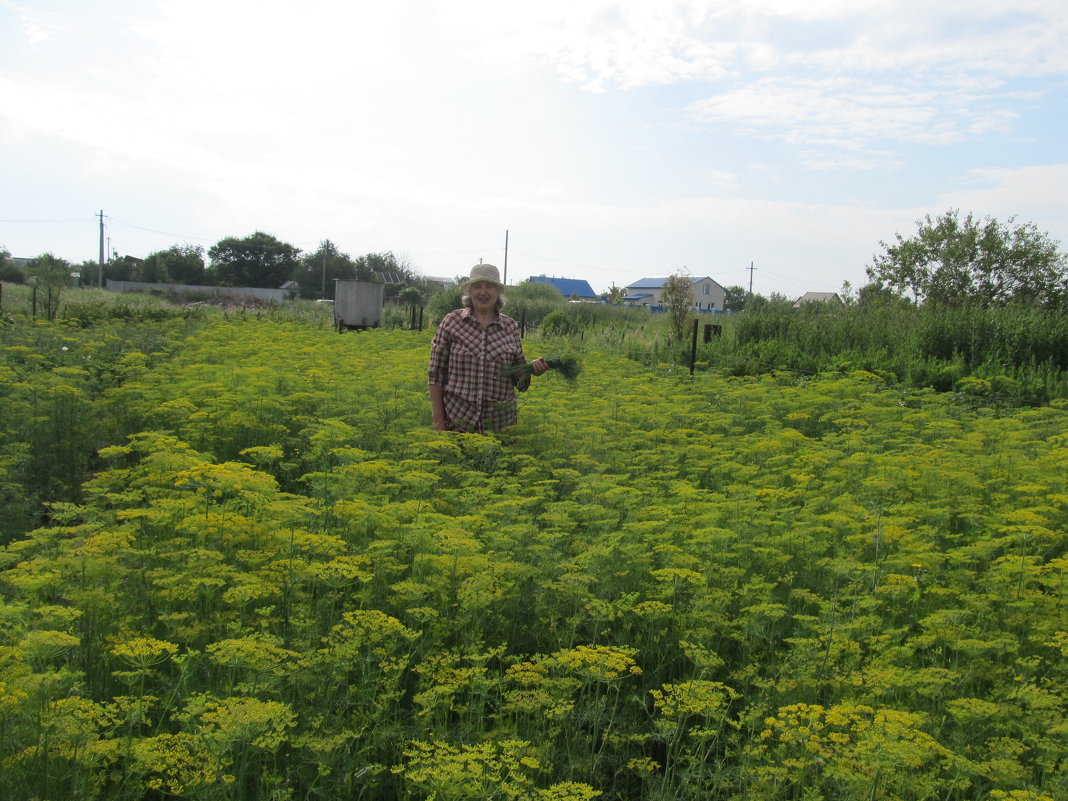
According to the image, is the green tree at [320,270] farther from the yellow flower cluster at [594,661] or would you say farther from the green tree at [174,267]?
the yellow flower cluster at [594,661]

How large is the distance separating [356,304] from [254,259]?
233ft

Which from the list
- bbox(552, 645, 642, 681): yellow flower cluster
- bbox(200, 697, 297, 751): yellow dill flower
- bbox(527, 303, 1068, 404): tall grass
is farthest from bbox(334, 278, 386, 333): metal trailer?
bbox(200, 697, 297, 751): yellow dill flower

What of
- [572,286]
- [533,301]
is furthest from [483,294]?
[572,286]

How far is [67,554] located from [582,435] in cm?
442

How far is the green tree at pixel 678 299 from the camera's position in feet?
68.2

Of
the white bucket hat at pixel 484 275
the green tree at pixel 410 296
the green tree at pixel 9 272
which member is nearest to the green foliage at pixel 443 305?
the green tree at pixel 410 296

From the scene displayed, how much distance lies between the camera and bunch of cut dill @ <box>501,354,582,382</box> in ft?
21.8

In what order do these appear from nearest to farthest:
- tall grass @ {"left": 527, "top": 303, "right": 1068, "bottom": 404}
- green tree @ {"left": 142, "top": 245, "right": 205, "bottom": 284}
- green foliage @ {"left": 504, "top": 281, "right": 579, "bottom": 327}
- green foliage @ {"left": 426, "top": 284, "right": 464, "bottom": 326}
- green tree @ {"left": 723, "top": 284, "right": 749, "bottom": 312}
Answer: tall grass @ {"left": 527, "top": 303, "right": 1068, "bottom": 404} → green foliage @ {"left": 426, "top": 284, "right": 464, "bottom": 326} → green foliage @ {"left": 504, "top": 281, "right": 579, "bottom": 327} → green tree @ {"left": 142, "top": 245, "right": 205, "bottom": 284} → green tree @ {"left": 723, "top": 284, "right": 749, "bottom": 312}

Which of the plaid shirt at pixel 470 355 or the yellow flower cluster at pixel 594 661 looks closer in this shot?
the yellow flower cluster at pixel 594 661

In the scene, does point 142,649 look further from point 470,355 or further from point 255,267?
point 255,267

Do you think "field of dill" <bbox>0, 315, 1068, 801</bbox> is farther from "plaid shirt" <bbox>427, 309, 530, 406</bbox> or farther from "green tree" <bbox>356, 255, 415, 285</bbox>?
"green tree" <bbox>356, 255, 415, 285</bbox>

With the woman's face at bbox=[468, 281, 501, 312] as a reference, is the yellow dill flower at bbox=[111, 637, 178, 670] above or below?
below

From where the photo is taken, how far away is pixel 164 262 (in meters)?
78.2

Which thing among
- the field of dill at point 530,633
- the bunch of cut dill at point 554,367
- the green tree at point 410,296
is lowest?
the field of dill at point 530,633
